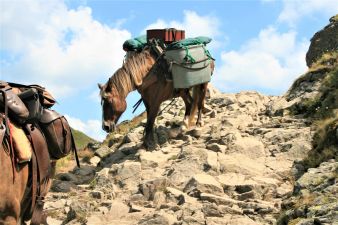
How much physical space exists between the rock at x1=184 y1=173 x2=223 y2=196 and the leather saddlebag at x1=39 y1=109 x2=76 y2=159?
354cm

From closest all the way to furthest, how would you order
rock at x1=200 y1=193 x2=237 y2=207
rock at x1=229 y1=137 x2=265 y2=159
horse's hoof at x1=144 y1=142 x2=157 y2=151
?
rock at x1=200 y1=193 x2=237 y2=207
rock at x1=229 y1=137 x2=265 y2=159
horse's hoof at x1=144 y1=142 x2=157 y2=151

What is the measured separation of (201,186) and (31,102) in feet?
15.5

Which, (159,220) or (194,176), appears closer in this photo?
(159,220)

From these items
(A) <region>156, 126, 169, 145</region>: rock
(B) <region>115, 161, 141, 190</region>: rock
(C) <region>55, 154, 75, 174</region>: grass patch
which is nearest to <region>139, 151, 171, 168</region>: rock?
(B) <region>115, 161, 141, 190</region>: rock

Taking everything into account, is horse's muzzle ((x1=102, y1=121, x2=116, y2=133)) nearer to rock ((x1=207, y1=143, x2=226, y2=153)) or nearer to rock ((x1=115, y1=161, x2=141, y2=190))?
rock ((x1=115, y1=161, x2=141, y2=190))

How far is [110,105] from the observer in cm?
1416

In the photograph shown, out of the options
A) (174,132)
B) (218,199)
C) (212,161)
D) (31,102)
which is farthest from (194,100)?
(31,102)

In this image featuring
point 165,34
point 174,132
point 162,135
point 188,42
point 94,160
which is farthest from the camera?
point 165,34

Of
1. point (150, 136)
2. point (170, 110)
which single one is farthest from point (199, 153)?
point (170, 110)

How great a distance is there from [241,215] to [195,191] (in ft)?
4.31

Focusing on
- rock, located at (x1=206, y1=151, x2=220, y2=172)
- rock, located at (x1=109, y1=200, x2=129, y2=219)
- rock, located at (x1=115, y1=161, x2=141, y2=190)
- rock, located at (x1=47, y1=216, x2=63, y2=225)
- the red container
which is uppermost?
the red container

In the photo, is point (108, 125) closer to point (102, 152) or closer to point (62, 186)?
point (62, 186)

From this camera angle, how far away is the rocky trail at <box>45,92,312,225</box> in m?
10.3

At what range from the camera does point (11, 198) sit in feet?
21.8
